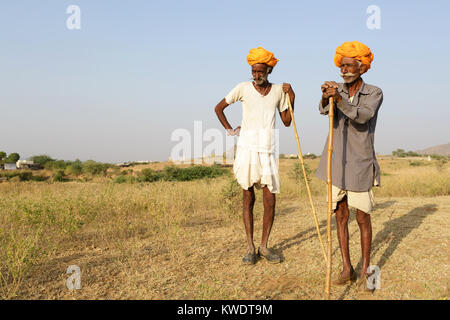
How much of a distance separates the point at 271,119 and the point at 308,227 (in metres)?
2.38

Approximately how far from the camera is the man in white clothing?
347 centimetres

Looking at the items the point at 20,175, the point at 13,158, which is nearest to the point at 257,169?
the point at 20,175

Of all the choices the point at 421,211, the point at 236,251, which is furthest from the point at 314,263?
the point at 421,211

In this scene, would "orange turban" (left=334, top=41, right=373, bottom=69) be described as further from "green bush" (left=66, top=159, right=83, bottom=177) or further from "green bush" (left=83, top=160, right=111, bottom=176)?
"green bush" (left=66, top=159, right=83, bottom=177)

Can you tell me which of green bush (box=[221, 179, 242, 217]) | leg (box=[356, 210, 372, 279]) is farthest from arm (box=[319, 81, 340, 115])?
green bush (box=[221, 179, 242, 217])

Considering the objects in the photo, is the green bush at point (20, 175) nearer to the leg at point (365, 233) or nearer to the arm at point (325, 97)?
the arm at point (325, 97)

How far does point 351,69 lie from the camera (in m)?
2.87

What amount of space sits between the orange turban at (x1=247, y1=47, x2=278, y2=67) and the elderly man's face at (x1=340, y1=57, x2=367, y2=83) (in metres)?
0.79

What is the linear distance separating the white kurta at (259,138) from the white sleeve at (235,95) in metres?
0.01

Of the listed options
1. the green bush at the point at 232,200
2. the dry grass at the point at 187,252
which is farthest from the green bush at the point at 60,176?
the green bush at the point at 232,200

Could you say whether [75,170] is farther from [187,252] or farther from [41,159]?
[187,252]

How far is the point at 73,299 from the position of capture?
2.67m

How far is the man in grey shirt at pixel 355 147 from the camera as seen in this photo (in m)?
2.84
